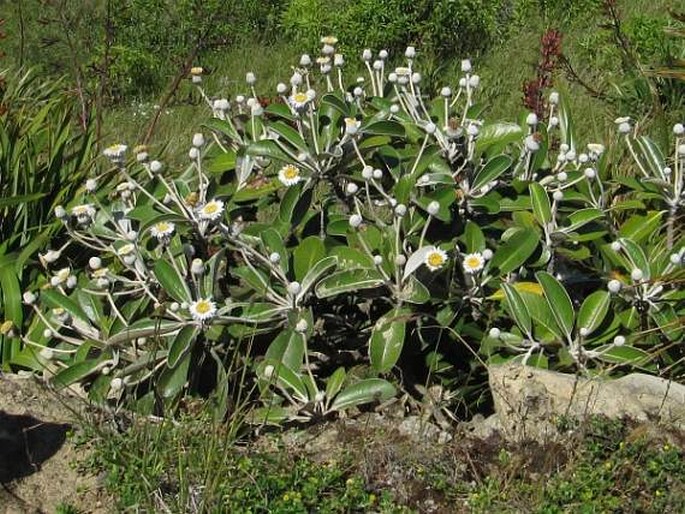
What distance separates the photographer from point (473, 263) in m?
3.66

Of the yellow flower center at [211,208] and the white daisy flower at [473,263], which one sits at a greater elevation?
the yellow flower center at [211,208]

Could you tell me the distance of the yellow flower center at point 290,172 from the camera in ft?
12.6

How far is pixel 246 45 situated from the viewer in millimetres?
9031

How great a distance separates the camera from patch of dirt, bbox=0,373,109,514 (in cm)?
338

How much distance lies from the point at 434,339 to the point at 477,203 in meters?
0.51

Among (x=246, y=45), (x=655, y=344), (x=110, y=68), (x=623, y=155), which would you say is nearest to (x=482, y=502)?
(x=655, y=344)

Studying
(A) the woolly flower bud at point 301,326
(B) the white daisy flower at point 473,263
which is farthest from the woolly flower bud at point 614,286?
(A) the woolly flower bud at point 301,326

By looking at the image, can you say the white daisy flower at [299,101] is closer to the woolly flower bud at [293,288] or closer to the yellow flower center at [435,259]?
the woolly flower bud at [293,288]

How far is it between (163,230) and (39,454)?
832 millimetres

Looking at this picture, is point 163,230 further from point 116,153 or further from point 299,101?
point 299,101

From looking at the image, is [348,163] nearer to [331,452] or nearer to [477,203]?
[477,203]

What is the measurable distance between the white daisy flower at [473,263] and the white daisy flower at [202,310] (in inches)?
33.1

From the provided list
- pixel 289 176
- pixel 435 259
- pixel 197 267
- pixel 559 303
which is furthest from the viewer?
pixel 289 176

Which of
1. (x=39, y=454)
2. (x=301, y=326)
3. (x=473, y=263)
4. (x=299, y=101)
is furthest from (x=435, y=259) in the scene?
(x=39, y=454)
